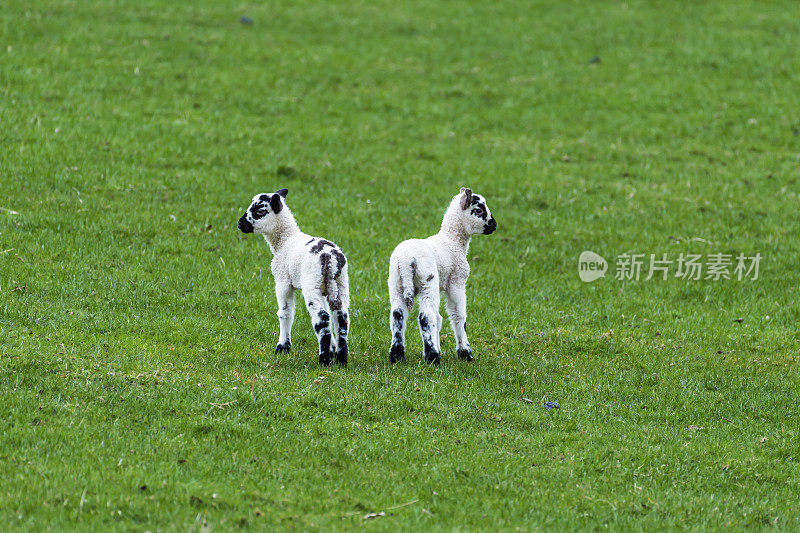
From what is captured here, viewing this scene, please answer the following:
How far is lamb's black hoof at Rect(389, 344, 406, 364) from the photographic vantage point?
13.1 metres

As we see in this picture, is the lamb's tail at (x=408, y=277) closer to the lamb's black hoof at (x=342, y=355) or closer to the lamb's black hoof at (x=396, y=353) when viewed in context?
the lamb's black hoof at (x=396, y=353)

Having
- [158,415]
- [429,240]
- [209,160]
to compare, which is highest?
[209,160]

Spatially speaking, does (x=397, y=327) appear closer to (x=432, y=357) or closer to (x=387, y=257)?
(x=432, y=357)

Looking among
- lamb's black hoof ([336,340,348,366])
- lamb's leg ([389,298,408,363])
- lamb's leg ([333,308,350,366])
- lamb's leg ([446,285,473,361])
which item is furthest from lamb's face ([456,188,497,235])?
lamb's black hoof ([336,340,348,366])

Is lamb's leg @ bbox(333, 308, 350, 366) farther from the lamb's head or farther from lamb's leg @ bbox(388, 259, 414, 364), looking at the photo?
the lamb's head

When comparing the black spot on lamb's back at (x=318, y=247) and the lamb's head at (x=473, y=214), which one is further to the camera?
the lamb's head at (x=473, y=214)

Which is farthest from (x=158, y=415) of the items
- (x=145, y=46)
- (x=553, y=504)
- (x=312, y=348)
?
(x=145, y=46)

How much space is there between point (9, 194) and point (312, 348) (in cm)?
894

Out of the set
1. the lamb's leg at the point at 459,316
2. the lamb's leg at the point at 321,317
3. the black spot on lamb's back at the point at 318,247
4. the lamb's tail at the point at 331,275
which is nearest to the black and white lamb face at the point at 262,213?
the black spot on lamb's back at the point at 318,247

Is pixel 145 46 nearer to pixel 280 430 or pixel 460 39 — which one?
pixel 460 39

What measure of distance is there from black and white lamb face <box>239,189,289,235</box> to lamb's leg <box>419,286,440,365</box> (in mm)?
2364

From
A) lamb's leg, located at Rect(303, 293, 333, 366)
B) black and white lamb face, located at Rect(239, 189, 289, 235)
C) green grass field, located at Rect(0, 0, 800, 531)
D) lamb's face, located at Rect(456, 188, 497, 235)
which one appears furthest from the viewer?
lamb's face, located at Rect(456, 188, 497, 235)

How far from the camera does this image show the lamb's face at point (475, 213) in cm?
1373

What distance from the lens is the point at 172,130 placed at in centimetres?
2364
